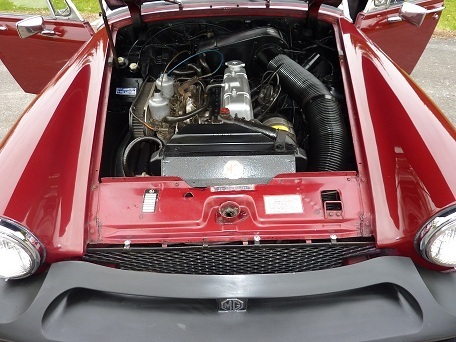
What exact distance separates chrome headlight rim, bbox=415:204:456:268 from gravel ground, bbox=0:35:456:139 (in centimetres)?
277

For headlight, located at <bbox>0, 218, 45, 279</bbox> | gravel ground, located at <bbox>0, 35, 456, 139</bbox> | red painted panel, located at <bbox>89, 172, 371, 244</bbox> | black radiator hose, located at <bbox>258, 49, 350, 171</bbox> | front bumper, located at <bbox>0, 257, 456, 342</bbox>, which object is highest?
gravel ground, located at <bbox>0, 35, 456, 139</bbox>

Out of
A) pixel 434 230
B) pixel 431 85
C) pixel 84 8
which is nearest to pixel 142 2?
pixel 434 230

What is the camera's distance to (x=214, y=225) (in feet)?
5.01

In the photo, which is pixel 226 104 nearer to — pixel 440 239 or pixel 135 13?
pixel 135 13

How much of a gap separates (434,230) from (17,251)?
51.8 inches

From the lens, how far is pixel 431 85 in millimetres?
4520

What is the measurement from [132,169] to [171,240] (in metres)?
0.71

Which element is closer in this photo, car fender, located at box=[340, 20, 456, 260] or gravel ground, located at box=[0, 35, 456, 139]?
car fender, located at box=[340, 20, 456, 260]

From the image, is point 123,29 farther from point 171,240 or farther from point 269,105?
point 171,240

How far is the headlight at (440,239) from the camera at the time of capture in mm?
1420

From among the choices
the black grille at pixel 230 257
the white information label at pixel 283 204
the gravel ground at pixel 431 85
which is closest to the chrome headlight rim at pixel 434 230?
the black grille at pixel 230 257

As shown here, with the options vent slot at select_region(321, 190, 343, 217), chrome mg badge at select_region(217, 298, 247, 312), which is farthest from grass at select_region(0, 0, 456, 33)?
chrome mg badge at select_region(217, 298, 247, 312)

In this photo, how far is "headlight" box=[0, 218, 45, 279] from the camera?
1417mm

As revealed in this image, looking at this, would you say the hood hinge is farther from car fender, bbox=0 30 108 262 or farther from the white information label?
the white information label
